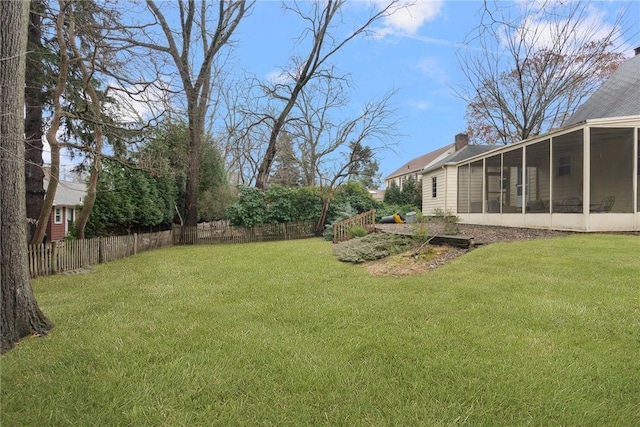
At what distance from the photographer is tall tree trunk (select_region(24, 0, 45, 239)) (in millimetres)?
8148

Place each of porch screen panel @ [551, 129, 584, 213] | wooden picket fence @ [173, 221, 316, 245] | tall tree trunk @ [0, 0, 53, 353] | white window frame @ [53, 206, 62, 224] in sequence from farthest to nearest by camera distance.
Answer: white window frame @ [53, 206, 62, 224] → wooden picket fence @ [173, 221, 316, 245] → porch screen panel @ [551, 129, 584, 213] → tall tree trunk @ [0, 0, 53, 353]

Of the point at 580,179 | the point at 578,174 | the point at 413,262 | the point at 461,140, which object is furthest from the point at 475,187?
the point at 413,262

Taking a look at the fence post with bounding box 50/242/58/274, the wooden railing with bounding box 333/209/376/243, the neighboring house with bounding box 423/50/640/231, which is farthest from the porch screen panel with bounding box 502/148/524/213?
the fence post with bounding box 50/242/58/274

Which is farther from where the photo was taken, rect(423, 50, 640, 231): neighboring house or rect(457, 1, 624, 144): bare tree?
rect(457, 1, 624, 144): bare tree

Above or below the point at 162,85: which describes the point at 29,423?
below

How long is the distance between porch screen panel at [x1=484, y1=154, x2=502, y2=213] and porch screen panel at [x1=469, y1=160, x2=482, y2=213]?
0.55 metres

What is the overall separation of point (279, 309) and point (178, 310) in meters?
1.26

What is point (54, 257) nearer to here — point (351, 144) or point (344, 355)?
point (344, 355)

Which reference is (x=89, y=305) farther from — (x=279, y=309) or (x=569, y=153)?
(x=569, y=153)

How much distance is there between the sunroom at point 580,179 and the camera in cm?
877

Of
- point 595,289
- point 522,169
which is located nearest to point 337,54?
point 522,169

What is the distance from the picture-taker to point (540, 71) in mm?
18078

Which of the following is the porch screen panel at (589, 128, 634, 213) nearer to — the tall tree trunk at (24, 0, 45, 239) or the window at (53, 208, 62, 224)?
the tall tree trunk at (24, 0, 45, 239)

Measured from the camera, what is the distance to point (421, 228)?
8.20m
